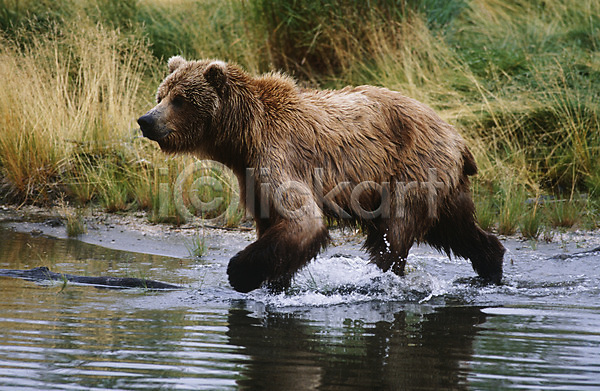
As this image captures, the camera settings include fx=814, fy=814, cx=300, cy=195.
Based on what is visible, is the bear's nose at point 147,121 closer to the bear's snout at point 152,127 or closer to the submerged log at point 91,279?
the bear's snout at point 152,127

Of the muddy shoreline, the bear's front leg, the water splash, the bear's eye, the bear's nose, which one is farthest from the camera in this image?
the muddy shoreline

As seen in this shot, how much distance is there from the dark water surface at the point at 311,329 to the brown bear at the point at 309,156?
0.39 meters

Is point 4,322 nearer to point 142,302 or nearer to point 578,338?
point 142,302

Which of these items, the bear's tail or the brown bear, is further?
the bear's tail

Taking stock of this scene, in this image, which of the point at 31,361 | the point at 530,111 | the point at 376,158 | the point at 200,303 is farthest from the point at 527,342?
the point at 530,111

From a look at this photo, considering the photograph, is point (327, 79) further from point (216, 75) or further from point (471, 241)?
point (216, 75)

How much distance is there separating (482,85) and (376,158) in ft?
16.2

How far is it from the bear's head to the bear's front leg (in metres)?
0.92

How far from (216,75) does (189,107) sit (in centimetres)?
29

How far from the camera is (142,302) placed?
214 inches

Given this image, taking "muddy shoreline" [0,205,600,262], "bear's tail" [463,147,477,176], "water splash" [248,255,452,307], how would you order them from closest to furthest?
"water splash" [248,255,452,307] < "bear's tail" [463,147,477,176] < "muddy shoreline" [0,205,600,262]

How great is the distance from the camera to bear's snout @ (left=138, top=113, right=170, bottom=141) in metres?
5.54

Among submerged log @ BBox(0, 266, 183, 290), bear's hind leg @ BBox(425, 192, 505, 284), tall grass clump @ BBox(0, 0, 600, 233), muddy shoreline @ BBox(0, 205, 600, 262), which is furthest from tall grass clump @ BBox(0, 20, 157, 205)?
bear's hind leg @ BBox(425, 192, 505, 284)

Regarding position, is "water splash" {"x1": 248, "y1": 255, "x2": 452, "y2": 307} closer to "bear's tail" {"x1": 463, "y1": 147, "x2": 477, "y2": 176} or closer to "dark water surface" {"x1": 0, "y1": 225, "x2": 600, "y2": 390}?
"dark water surface" {"x1": 0, "y1": 225, "x2": 600, "y2": 390}
